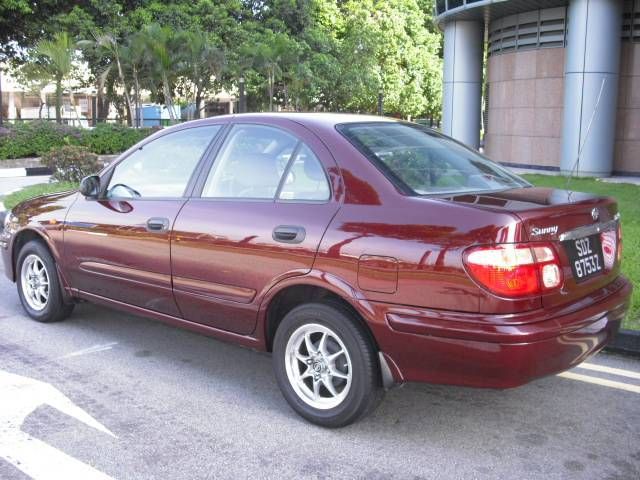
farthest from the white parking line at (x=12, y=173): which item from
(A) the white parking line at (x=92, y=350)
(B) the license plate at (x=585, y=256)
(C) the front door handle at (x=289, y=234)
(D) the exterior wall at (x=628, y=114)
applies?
(B) the license plate at (x=585, y=256)

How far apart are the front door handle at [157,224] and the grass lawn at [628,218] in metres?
3.30

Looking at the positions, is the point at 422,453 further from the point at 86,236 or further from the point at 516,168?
the point at 516,168

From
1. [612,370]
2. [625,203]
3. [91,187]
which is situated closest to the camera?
[612,370]

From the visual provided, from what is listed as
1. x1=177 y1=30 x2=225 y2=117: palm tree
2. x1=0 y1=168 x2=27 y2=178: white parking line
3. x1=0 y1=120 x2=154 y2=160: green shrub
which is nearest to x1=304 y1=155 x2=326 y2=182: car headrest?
x1=0 y1=168 x2=27 y2=178: white parking line

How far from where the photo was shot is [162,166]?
497 centimetres

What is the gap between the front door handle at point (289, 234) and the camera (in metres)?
3.88

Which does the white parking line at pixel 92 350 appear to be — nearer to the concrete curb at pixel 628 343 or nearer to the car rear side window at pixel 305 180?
the car rear side window at pixel 305 180

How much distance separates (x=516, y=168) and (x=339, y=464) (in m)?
17.3

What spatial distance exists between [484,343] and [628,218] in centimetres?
780

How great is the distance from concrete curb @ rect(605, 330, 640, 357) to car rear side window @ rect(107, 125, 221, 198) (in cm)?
308

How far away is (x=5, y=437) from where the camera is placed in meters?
3.80

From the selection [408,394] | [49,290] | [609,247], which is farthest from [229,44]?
[609,247]

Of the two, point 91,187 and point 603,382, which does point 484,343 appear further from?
point 91,187

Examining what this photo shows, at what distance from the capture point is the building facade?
55.6 feet
